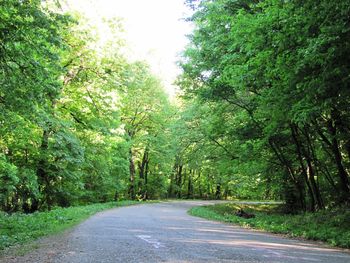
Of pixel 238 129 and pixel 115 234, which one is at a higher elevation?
pixel 238 129

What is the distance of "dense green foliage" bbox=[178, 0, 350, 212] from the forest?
0.06 m

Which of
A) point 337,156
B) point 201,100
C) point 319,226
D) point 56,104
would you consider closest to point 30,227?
point 56,104

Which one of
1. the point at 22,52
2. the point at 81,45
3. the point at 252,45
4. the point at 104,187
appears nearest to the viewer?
the point at 22,52

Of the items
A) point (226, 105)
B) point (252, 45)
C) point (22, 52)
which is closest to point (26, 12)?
point (22, 52)

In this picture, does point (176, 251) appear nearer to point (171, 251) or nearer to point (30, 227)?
point (171, 251)

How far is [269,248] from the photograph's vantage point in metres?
9.37

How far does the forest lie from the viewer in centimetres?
998

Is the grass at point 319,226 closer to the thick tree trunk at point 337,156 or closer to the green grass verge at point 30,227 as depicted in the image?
the thick tree trunk at point 337,156

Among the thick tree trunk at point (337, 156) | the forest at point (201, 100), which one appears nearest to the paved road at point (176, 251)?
the forest at point (201, 100)

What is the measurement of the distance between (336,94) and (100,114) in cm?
1592

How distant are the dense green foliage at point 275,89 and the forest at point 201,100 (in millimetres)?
58

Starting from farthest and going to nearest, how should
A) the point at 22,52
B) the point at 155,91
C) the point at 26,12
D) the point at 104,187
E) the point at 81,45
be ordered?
the point at 155,91 < the point at 104,187 < the point at 81,45 < the point at 22,52 < the point at 26,12

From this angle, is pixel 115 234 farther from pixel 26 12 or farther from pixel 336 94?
pixel 336 94

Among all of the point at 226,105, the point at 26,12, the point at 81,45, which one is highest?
the point at 81,45
